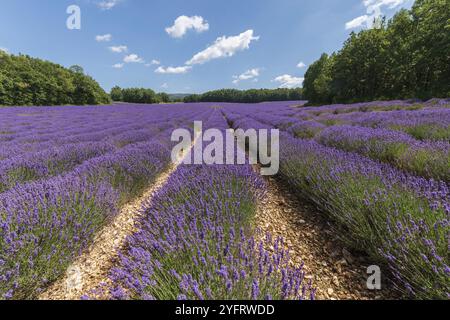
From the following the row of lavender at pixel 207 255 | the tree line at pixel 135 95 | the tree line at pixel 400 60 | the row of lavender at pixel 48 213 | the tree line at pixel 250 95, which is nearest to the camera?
the row of lavender at pixel 207 255

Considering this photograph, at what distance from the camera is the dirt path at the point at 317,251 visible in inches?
52.5

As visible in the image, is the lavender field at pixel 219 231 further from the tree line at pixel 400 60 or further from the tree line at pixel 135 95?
the tree line at pixel 135 95

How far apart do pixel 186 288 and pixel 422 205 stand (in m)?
1.74

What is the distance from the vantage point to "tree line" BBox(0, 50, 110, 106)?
82.2 ft

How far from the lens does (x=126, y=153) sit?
11.3 ft

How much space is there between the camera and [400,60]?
48.3 ft

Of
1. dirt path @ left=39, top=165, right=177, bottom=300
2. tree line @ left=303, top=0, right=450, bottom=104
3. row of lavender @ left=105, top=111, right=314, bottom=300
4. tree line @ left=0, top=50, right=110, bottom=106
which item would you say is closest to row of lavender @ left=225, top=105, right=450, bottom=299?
row of lavender @ left=105, top=111, right=314, bottom=300

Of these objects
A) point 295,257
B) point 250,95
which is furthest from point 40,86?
point 250,95

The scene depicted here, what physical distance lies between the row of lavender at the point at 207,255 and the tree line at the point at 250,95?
189ft

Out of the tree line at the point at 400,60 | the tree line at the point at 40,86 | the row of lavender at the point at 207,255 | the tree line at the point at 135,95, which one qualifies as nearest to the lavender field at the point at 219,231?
the row of lavender at the point at 207,255

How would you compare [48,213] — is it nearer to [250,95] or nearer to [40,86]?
[40,86]

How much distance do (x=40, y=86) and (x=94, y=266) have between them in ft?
127

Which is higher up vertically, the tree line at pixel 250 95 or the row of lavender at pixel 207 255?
the tree line at pixel 250 95
